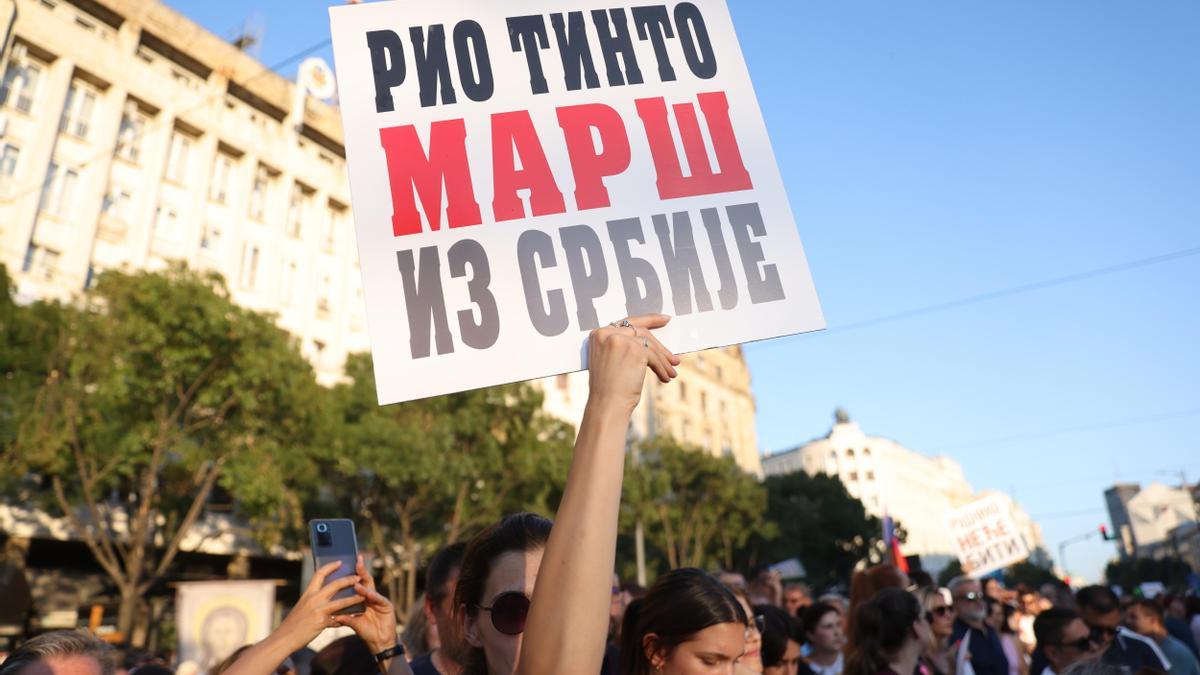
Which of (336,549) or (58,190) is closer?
(336,549)

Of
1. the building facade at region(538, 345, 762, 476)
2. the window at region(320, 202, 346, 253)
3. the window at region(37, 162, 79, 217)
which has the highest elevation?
the window at region(320, 202, 346, 253)

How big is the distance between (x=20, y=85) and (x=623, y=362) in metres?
28.8

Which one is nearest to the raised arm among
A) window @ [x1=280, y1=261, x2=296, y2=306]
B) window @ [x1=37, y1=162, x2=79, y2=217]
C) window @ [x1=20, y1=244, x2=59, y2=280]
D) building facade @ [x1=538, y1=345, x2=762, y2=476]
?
window @ [x1=20, y1=244, x2=59, y2=280]

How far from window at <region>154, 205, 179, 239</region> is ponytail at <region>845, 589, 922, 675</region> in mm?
27762

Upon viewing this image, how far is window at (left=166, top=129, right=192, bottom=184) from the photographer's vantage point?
27.8 metres

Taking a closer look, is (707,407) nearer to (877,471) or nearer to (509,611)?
(509,611)

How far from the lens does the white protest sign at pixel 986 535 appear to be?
10836 mm

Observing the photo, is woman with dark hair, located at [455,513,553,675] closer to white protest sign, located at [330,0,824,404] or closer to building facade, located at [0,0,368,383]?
white protest sign, located at [330,0,824,404]

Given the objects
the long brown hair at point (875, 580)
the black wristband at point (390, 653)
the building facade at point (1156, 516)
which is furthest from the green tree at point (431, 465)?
the building facade at point (1156, 516)

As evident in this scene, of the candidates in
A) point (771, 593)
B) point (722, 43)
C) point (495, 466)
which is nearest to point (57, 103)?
point (495, 466)

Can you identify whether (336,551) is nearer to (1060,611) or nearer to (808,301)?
(808,301)

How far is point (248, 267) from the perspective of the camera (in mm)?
29266

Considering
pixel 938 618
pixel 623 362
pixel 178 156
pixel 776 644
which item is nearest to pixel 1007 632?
pixel 938 618

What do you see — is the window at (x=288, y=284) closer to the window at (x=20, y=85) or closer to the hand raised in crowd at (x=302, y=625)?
the window at (x=20, y=85)
